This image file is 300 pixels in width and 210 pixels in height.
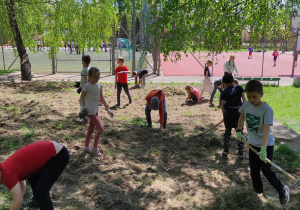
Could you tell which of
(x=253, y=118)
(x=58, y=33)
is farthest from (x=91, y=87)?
(x=58, y=33)

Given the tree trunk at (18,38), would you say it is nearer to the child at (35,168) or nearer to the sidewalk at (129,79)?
the sidewalk at (129,79)

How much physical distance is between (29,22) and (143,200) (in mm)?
11411

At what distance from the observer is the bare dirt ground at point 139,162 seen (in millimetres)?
3891

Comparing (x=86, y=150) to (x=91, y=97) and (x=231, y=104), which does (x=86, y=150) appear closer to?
(x=91, y=97)

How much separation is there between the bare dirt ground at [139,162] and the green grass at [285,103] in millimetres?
1897

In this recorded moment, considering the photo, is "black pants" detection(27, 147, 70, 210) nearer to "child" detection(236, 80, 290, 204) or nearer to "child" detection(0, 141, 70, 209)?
"child" detection(0, 141, 70, 209)

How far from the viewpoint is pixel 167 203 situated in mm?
3896

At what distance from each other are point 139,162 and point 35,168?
2557 millimetres

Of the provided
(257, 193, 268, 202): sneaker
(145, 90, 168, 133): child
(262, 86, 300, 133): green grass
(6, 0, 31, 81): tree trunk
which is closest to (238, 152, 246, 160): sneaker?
(257, 193, 268, 202): sneaker

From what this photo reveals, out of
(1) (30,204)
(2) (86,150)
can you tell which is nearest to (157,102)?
(2) (86,150)

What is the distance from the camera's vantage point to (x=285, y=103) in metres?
10.5

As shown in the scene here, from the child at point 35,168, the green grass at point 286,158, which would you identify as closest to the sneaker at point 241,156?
the green grass at point 286,158

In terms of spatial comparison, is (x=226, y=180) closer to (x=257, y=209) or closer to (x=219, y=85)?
(x=257, y=209)

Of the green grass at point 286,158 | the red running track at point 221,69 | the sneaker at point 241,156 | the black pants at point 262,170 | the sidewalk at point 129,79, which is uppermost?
the red running track at point 221,69
